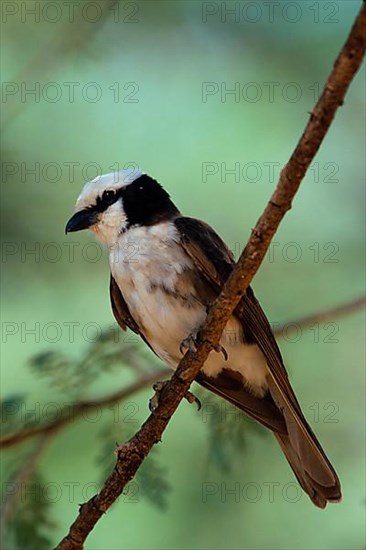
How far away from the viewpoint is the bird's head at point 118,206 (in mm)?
4000

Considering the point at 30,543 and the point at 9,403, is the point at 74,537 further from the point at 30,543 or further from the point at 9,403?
the point at 9,403

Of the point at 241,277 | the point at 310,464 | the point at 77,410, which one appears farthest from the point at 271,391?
the point at 241,277

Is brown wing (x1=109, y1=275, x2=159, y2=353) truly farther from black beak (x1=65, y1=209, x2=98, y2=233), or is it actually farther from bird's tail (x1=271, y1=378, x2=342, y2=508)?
bird's tail (x1=271, y1=378, x2=342, y2=508)

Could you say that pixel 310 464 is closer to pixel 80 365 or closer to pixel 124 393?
pixel 124 393

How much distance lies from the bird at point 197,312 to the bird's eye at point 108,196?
0.17 ft

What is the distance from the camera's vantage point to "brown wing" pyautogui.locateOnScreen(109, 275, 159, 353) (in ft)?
12.9

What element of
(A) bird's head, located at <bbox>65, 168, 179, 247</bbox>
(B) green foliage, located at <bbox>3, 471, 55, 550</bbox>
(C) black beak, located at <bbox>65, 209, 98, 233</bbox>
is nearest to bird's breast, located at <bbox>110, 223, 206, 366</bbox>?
(A) bird's head, located at <bbox>65, 168, 179, 247</bbox>

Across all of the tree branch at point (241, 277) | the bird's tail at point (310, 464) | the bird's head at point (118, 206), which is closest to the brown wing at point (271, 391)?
the bird's tail at point (310, 464)

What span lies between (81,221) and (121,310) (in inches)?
15.8

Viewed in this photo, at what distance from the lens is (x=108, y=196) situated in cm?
413

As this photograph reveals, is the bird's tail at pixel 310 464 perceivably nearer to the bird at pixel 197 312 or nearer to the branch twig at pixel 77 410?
the bird at pixel 197 312

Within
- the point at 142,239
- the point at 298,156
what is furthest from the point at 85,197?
the point at 298,156

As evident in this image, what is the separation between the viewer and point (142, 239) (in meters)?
3.85

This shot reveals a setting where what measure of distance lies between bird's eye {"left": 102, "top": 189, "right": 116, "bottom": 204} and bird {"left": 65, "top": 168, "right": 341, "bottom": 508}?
0.05m
